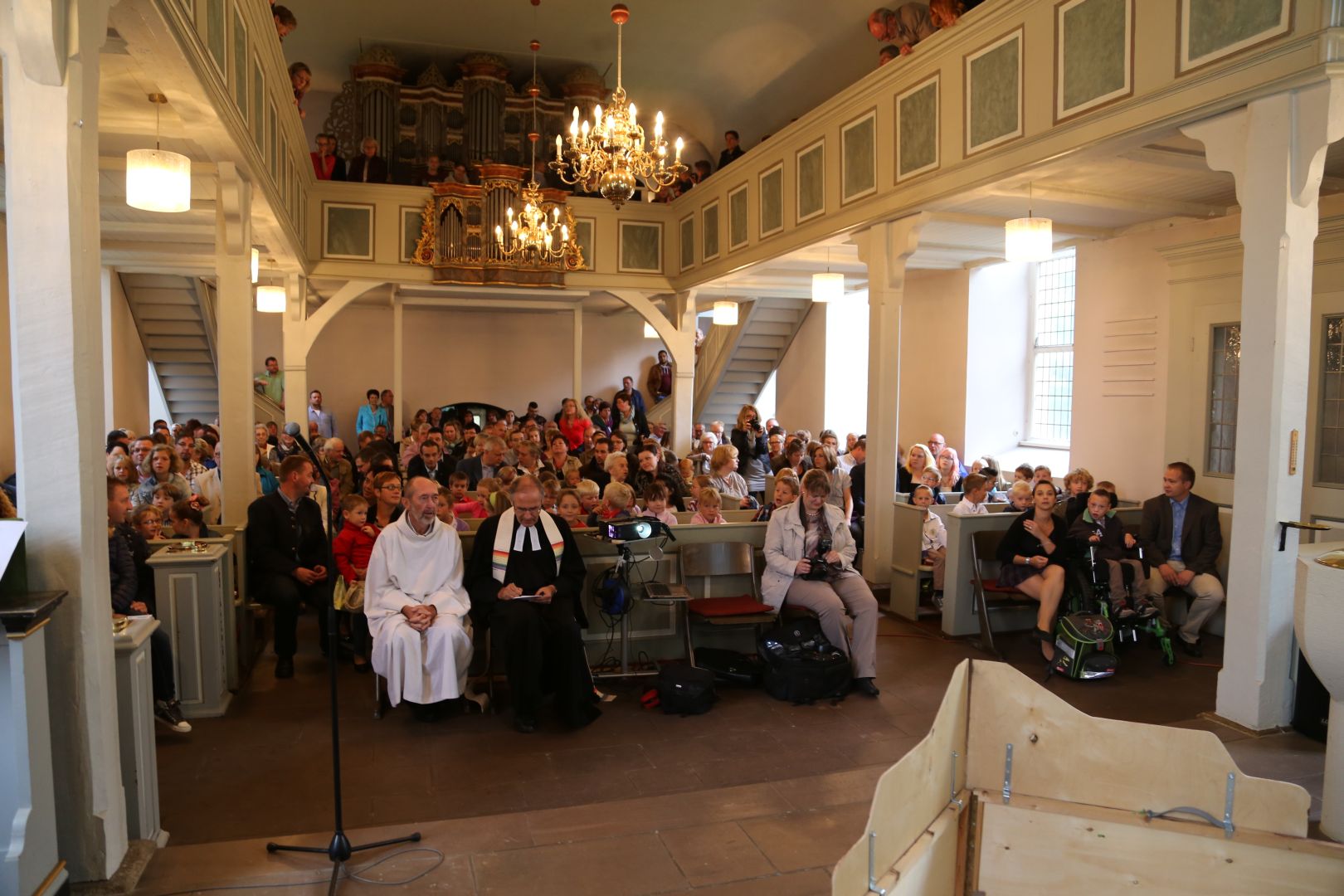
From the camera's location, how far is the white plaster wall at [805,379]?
613 inches

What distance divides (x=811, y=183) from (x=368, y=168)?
22.1ft

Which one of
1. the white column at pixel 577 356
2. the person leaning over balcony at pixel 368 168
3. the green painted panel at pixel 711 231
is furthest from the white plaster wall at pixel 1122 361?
the person leaning over balcony at pixel 368 168

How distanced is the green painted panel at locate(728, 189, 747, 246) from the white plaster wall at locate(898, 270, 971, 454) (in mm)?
2212

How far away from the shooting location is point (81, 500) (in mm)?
3051

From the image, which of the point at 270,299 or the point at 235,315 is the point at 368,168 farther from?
the point at 235,315

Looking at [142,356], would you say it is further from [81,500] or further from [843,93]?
[81,500]

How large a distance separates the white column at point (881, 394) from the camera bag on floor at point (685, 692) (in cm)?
311

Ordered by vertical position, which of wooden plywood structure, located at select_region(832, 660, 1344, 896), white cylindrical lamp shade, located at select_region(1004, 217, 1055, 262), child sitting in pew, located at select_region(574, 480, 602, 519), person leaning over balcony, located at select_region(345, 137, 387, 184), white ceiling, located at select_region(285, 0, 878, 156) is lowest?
wooden plywood structure, located at select_region(832, 660, 1344, 896)

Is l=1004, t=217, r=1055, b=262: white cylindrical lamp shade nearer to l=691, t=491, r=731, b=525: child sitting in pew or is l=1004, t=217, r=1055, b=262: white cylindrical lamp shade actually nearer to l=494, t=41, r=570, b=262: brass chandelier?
l=691, t=491, r=731, b=525: child sitting in pew

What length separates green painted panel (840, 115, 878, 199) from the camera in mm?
7820

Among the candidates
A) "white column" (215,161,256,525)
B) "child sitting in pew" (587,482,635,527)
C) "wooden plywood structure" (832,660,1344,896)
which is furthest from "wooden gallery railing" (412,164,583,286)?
"wooden plywood structure" (832,660,1344,896)

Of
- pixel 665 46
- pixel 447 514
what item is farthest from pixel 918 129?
pixel 665 46

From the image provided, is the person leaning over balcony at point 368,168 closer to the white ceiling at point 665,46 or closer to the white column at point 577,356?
the white ceiling at point 665,46

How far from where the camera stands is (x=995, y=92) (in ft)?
20.6
